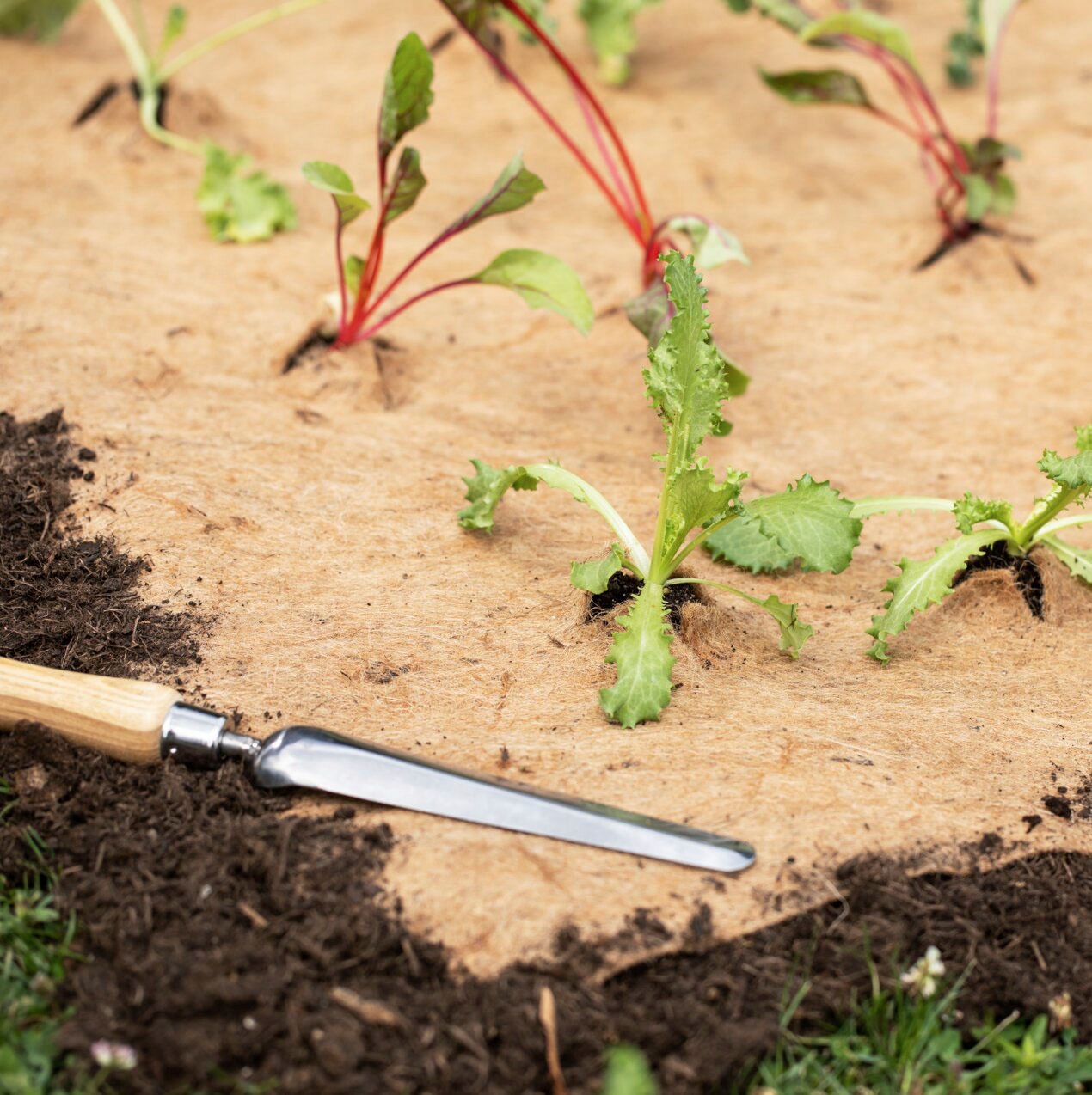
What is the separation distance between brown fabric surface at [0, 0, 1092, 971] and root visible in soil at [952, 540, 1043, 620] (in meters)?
0.03

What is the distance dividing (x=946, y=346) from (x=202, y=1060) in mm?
3013

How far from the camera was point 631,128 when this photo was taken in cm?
478

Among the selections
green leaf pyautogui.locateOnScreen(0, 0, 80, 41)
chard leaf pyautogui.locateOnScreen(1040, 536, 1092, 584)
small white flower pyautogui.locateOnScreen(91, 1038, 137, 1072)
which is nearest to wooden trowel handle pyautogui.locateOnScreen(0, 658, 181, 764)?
small white flower pyautogui.locateOnScreen(91, 1038, 137, 1072)

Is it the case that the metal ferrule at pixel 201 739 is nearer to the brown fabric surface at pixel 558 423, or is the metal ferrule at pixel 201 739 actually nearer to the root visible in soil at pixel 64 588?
the brown fabric surface at pixel 558 423

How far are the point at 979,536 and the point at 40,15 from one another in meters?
4.54

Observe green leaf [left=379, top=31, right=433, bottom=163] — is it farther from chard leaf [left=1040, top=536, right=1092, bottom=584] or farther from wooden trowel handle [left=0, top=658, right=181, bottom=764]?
chard leaf [left=1040, top=536, right=1092, bottom=584]

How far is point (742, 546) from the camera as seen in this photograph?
2662mm

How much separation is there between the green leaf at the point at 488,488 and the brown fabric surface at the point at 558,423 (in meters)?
0.10

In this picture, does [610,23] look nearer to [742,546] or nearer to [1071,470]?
[742,546]

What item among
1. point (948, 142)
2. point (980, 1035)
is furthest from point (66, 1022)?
point (948, 142)

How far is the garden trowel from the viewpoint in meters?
1.91

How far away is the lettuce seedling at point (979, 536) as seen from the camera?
2428 millimetres

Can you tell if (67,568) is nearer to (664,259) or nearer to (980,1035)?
(664,259)

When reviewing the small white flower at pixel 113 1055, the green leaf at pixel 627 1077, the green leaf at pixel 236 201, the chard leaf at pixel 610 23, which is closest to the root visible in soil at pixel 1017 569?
the green leaf at pixel 627 1077
